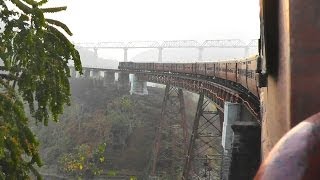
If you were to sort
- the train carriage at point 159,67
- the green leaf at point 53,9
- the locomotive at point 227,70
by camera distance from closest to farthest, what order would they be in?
the green leaf at point 53,9
the locomotive at point 227,70
the train carriage at point 159,67

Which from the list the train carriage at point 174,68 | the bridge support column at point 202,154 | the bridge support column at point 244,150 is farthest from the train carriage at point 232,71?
the train carriage at point 174,68

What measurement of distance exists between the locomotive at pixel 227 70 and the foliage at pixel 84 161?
361 inches

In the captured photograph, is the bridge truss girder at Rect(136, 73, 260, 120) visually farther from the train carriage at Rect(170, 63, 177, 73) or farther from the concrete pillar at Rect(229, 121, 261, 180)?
the concrete pillar at Rect(229, 121, 261, 180)

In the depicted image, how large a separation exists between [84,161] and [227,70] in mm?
19113

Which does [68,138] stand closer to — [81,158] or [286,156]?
[81,158]

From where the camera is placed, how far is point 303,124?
1033mm

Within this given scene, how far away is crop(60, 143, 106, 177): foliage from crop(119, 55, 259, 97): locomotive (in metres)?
9.18

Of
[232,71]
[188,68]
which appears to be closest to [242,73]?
[232,71]

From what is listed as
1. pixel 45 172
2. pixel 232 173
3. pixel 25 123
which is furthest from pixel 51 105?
pixel 45 172

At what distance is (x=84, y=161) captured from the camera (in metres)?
31.6

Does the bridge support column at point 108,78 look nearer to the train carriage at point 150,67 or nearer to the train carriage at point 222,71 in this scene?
the train carriage at point 150,67

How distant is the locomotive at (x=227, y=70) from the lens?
1063 centimetres

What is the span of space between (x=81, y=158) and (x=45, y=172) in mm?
3826

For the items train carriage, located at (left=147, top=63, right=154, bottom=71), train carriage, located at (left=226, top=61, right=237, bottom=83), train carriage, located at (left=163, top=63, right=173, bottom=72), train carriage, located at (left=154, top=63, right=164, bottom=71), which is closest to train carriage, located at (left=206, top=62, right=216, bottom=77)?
train carriage, located at (left=226, top=61, right=237, bottom=83)
